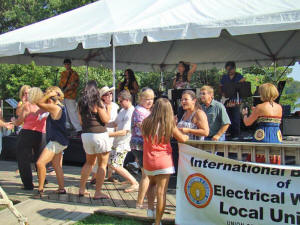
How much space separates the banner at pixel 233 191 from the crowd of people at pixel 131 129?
29 cm

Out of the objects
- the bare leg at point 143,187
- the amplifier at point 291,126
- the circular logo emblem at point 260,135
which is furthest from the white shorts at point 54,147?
the amplifier at point 291,126

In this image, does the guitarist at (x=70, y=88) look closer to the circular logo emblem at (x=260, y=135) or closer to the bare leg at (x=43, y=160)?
the bare leg at (x=43, y=160)

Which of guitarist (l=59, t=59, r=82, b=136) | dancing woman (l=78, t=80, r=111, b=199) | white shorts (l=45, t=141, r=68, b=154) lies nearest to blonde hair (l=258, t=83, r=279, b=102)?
dancing woman (l=78, t=80, r=111, b=199)

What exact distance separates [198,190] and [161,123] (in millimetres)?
887

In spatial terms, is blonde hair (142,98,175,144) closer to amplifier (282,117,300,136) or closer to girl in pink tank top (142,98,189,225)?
girl in pink tank top (142,98,189,225)

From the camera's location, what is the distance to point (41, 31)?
7926 mm

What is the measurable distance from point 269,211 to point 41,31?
6.32 m

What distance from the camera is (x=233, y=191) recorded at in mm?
3797

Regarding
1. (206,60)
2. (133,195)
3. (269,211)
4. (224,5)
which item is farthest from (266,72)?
(269,211)

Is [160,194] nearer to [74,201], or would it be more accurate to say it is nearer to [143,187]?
[143,187]

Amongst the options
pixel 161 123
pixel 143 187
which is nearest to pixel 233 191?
pixel 161 123

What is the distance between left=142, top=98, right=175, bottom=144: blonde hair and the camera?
3895mm

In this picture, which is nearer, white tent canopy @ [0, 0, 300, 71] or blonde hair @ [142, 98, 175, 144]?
blonde hair @ [142, 98, 175, 144]

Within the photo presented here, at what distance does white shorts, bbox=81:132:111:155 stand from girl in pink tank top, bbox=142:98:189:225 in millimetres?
1151
